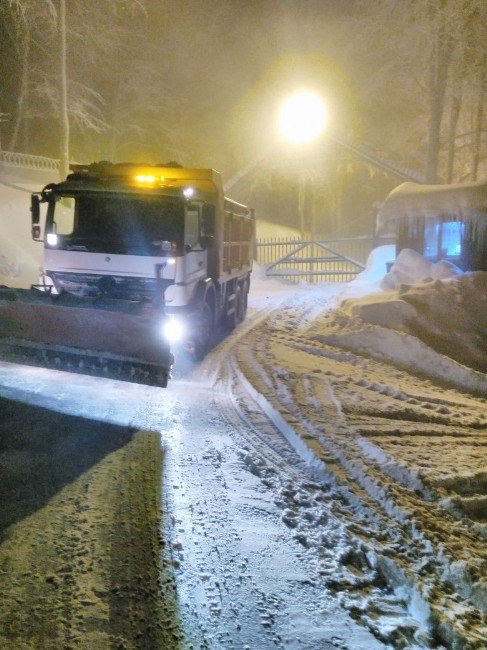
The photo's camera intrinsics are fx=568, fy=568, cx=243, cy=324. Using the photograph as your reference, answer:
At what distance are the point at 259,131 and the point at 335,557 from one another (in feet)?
115

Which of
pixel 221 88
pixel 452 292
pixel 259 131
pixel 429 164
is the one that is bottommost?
pixel 452 292

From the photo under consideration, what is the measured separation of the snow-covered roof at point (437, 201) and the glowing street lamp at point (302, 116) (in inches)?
336

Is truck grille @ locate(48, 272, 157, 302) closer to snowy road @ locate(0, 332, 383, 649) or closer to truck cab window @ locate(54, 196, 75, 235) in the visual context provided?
truck cab window @ locate(54, 196, 75, 235)

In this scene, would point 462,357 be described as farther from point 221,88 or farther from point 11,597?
point 221,88

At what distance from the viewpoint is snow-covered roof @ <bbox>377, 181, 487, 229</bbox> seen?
54.8 feet

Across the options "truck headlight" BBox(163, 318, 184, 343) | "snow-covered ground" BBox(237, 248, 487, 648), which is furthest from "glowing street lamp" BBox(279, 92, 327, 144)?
"truck headlight" BBox(163, 318, 184, 343)

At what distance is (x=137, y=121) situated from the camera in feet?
114

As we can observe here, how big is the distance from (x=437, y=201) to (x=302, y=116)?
35.6 feet

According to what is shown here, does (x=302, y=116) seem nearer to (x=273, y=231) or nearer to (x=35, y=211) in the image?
(x=273, y=231)

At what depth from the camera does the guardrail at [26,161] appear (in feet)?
83.6

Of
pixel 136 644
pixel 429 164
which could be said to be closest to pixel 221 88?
pixel 429 164

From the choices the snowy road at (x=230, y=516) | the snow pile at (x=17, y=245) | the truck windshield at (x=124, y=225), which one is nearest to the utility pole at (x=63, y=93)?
the snow pile at (x=17, y=245)

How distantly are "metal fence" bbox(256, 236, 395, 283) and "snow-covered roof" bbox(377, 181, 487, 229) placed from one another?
7.21 meters

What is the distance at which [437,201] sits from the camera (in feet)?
56.9
